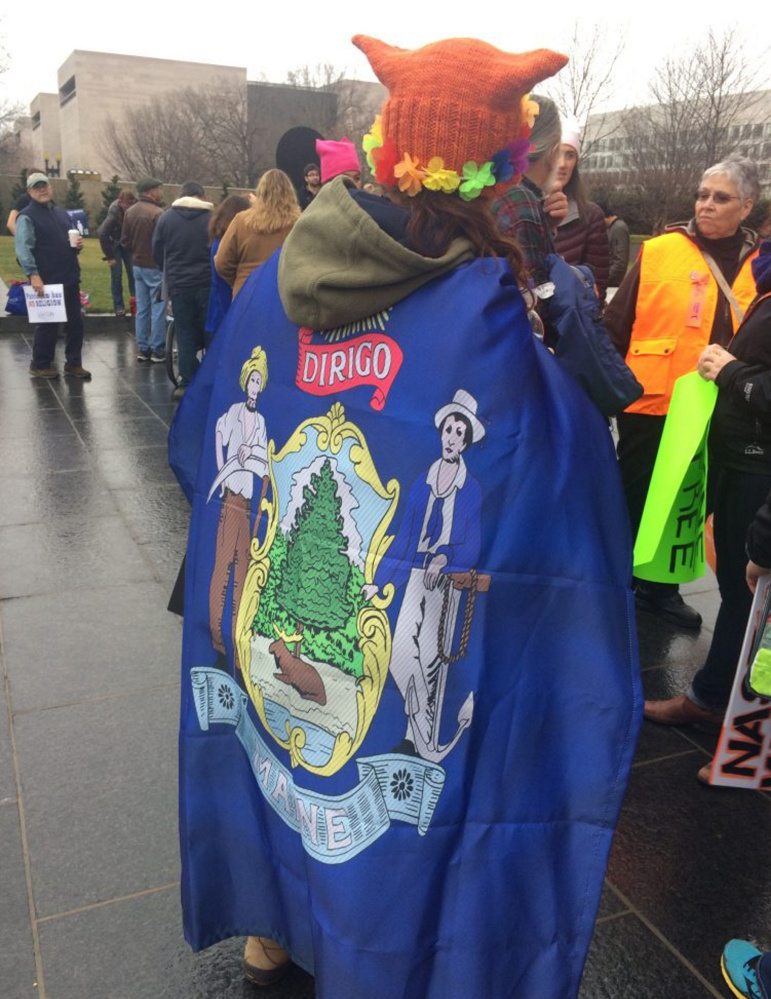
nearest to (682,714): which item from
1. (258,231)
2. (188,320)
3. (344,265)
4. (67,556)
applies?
(344,265)

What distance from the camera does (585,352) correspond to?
1935 millimetres

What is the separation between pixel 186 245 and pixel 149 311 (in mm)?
2617

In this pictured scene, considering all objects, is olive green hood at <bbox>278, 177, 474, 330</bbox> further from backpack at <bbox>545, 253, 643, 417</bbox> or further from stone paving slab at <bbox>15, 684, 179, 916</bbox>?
stone paving slab at <bbox>15, 684, 179, 916</bbox>

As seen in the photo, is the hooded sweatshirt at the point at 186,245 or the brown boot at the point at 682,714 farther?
the hooded sweatshirt at the point at 186,245

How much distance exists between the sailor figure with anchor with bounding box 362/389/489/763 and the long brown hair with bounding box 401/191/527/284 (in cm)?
26

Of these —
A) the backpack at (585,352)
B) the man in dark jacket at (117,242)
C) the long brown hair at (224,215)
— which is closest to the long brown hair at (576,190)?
the backpack at (585,352)

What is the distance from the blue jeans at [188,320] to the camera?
775cm

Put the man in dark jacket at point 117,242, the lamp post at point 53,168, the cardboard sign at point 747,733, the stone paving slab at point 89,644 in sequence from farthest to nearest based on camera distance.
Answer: the lamp post at point 53,168 < the man in dark jacket at point 117,242 < the stone paving slab at point 89,644 < the cardboard sign at point 747,733

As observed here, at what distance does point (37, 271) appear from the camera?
28.0 ft

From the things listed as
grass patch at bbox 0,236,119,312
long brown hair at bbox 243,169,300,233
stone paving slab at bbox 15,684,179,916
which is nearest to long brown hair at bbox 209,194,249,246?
long brown hair at bbox 243,169,300,233

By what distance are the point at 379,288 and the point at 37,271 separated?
7905 millimetres

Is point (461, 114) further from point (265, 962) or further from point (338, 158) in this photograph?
point (338, 158)

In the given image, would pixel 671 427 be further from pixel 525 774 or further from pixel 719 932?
pixel 525 774

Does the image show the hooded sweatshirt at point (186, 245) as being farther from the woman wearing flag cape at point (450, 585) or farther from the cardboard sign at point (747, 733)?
the woman wearing flag cape at point (450, 585)
